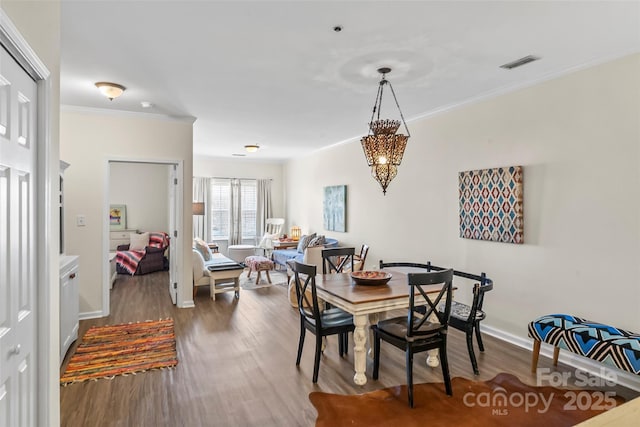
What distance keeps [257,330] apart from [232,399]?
60.7 inches

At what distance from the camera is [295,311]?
5.11m

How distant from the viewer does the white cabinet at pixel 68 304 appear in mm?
3376

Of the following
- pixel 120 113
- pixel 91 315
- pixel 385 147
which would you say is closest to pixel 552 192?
pixel 385 147

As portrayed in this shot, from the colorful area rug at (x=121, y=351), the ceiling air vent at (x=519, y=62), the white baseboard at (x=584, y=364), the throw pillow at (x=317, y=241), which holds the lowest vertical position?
the colorful area rug at (x=121, y=351)

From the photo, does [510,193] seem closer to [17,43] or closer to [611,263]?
[611,263]

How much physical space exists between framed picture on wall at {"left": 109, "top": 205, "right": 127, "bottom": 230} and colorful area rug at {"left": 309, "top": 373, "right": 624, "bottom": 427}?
7.32 m

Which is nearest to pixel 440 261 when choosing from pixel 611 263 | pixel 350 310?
pixel 611 263

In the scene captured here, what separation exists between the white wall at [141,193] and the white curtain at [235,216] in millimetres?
1578

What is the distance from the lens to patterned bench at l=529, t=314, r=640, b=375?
2.60m

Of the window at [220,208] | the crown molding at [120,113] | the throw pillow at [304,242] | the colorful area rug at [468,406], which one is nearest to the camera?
the colorful area rug at [468,406]

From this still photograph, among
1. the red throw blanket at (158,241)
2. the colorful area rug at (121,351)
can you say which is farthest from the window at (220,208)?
the colorful area rug at (121,351)

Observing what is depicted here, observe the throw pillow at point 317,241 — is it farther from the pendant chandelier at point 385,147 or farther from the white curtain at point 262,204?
the pendant chandelier at point 385,147

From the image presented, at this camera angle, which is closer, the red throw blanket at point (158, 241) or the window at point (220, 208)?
the red throw blanket at point (158, 241)

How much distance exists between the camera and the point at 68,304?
361cm
